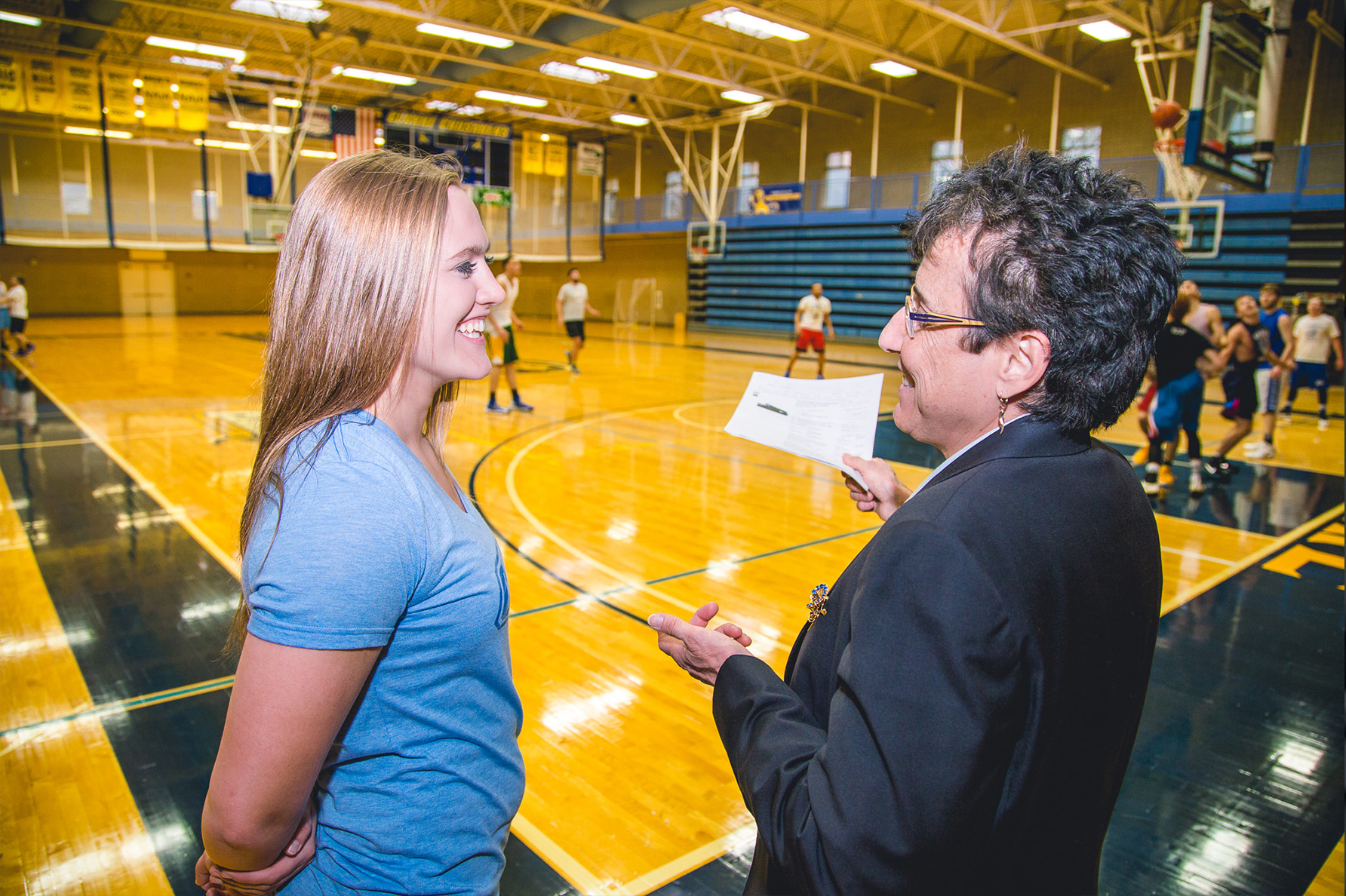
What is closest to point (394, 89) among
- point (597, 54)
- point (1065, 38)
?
point (597, 54)

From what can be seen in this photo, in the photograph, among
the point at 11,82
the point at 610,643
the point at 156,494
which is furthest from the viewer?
the point at 11,82

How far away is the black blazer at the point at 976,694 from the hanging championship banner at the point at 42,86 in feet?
64.4

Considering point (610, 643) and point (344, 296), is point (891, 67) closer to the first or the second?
point (610, 643)

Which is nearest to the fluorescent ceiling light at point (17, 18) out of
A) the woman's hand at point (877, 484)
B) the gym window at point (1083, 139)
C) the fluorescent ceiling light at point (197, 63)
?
the fluorescent ceiling light at point (197, 63)

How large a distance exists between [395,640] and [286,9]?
18.1m

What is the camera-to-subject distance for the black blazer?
81 centimetres

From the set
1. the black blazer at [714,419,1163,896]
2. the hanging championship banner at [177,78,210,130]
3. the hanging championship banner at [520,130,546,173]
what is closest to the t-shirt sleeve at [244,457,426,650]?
the black blazer at [714,419,1163,896]

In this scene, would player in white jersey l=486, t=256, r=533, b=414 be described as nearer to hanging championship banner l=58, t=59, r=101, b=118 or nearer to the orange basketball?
the orange basketball

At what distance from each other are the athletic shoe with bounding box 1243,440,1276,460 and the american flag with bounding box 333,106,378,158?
16.8m

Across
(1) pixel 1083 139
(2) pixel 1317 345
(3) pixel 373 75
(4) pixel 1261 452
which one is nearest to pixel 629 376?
(4) pixel 1261 452

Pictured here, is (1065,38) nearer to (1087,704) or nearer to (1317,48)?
(1317,48)

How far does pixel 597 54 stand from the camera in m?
15.1

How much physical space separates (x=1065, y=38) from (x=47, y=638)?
64.0 feet

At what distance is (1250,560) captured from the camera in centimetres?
552
